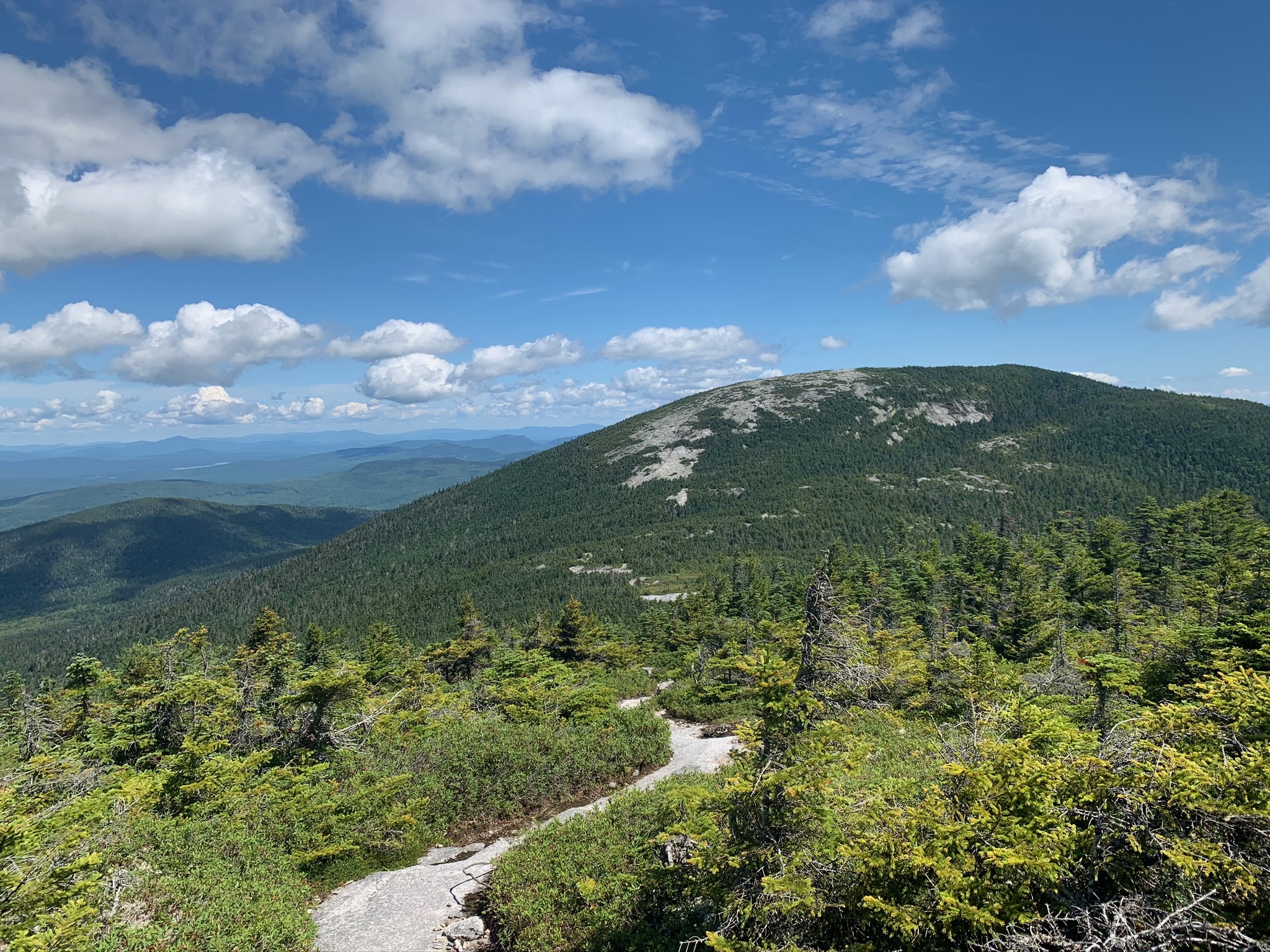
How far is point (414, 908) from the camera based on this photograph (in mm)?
15477

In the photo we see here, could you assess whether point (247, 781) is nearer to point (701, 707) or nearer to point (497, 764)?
point (497, 764)

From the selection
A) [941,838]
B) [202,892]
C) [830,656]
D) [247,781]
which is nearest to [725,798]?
[830,656]

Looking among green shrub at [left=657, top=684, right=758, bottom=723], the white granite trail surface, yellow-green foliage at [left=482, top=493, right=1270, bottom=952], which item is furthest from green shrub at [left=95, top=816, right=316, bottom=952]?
green shrub at [left=657, top=684, right=758, bottom=723]

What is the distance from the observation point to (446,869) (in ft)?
57.8

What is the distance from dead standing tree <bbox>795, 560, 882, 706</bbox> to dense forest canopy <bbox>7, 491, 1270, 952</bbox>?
0.06 m

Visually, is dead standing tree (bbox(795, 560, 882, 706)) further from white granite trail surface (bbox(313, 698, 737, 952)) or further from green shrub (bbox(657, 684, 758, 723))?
green shrub (bbox(657, 684, 758, 723))

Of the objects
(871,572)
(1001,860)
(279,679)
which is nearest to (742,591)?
(871,572)

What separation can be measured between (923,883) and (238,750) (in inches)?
970

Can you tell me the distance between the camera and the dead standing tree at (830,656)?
36.0 ft

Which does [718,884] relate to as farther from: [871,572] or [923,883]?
[871,572]

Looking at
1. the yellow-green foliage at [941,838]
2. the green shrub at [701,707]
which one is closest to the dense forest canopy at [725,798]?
the yellow-green foliage at [941,838]

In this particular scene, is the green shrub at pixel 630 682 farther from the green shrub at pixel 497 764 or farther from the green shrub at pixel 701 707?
the green shrub at pixel 497 764

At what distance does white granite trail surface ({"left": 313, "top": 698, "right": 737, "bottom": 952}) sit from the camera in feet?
46.3

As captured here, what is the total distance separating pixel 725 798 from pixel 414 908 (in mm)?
10523
